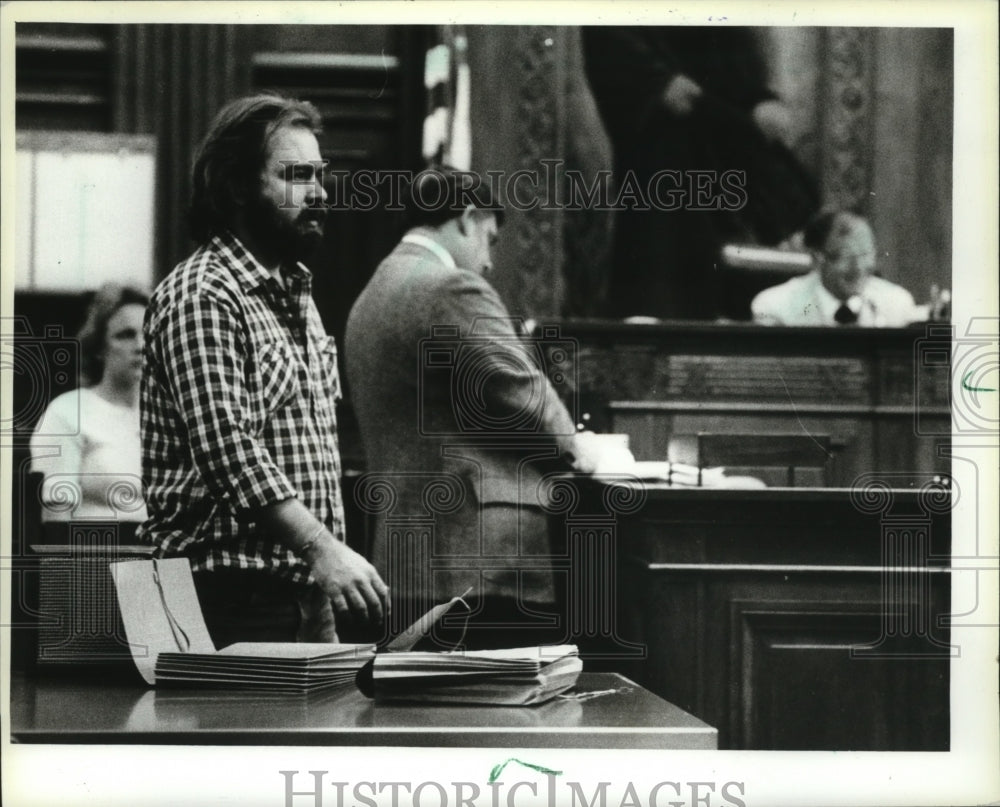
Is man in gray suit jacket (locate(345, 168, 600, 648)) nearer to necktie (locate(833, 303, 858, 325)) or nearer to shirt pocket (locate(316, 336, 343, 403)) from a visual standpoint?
shirt pocket (locate(316, 336, 343, 403))

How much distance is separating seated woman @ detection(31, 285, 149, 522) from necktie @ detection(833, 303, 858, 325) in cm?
213

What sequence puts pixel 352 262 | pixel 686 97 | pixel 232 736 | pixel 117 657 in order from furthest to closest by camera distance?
1. pixel 686 97
2. pixel 352 262
3. pixel 117 657
4. pixel 232 736

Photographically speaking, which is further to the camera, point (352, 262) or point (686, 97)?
point (686, 97)

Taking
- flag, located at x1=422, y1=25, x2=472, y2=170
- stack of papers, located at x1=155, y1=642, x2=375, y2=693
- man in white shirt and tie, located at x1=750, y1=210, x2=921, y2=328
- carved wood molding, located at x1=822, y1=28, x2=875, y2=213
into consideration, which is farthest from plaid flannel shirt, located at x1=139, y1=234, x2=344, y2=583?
carved wood molding, located at x1=822, y1=28, x2=875, y2=213

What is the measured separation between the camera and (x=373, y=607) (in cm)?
298

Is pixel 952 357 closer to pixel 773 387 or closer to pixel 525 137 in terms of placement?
pixel 773 387

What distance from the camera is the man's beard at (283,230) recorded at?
295 centimetres

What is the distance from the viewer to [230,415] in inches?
106

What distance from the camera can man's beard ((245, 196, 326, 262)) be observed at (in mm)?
2949

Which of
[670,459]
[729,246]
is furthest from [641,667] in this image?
[729,246]

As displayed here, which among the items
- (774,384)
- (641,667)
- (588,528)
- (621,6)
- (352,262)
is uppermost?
(621,6)

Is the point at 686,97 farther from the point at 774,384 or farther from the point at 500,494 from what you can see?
the point at 500,494

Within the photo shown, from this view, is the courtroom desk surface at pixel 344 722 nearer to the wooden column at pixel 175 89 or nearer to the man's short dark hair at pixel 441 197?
the wooden column at pixel 175 89

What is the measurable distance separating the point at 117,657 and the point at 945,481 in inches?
73.5
